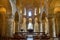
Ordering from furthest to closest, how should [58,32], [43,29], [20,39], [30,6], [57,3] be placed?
[30,6], [43,29], [58,32], [57,3], [20,39]

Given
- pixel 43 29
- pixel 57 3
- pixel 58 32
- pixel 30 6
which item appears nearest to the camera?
pixel 57 3

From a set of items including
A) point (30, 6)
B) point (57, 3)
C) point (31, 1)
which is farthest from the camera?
point (30, 6)

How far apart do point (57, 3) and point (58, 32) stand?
477 centimetres

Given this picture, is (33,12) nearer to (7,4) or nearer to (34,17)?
(34,17)

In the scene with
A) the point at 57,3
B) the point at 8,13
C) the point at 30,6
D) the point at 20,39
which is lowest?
the point at 20,39

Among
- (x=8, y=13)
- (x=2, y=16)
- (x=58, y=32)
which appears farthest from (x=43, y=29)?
(x=8, y=13)

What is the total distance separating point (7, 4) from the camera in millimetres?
18953

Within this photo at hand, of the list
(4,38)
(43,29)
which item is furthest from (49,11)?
(43,29)

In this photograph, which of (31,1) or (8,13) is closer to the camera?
(8,13)

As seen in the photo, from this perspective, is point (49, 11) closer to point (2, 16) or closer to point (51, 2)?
point (51, 2)

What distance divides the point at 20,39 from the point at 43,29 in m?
12.5

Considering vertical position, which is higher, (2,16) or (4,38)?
(2,16)

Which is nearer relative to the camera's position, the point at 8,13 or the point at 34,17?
the point at 8,13

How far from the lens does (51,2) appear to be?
1955cm
